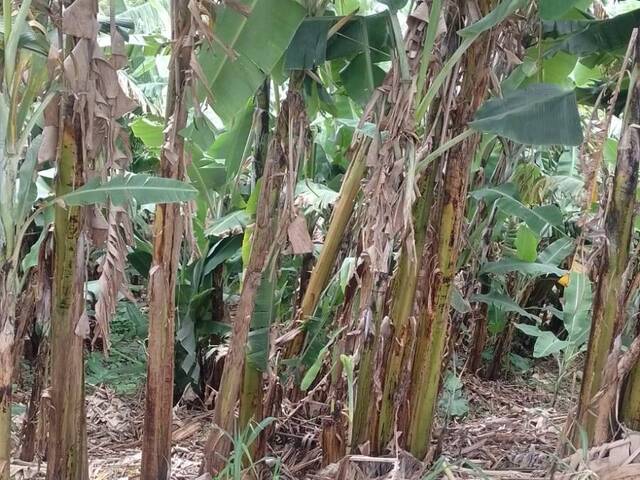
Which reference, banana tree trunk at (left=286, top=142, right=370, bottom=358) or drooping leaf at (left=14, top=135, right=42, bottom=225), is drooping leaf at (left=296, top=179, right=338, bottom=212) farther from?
drooping leaf at (left=14, top=135, right=42, bottom=225)

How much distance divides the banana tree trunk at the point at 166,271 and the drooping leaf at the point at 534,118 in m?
0.87

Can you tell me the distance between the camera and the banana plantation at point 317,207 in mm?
1766

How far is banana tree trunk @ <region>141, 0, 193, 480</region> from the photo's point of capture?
1879mm

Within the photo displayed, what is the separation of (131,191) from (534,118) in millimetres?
1173

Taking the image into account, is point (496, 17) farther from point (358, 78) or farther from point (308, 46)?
point (358, 78)

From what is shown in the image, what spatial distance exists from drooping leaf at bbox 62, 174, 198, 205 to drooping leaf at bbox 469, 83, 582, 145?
88cm

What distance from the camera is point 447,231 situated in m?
2.11

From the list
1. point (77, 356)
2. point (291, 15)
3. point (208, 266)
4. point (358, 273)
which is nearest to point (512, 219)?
point (208, 266)

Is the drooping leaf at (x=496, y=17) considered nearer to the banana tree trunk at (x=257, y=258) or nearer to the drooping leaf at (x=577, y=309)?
the banana tree trunk at (x=257, y=258)

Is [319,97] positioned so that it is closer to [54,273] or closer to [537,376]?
[54,273]

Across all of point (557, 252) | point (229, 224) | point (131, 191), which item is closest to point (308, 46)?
point (131, 191)

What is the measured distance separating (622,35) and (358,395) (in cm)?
150

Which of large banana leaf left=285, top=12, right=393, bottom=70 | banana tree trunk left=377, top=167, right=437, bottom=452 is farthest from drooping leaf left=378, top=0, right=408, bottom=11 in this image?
banana tree trunk left=377, top=167, right=437, bottom=452

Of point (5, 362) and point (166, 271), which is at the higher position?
point (166, 271)
